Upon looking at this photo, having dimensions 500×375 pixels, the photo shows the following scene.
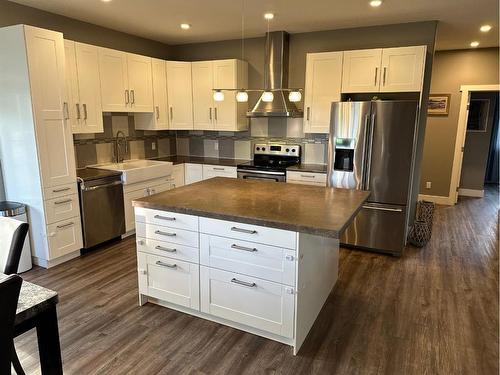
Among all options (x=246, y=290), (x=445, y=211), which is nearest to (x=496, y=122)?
(x=445, y=211)

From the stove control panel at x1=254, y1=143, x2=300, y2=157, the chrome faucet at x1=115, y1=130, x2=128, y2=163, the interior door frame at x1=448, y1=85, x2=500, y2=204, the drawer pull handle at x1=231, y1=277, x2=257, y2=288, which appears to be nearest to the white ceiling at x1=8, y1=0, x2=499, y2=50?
the interior door frame at x1=448, y1=85, x2=500, y2=204

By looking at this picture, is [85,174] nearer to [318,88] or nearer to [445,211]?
[318,88]

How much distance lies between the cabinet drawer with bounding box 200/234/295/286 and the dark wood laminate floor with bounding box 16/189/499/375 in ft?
1.67

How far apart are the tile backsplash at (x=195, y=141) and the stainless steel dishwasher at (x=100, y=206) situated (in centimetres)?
41

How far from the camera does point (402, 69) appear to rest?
3.91 meters

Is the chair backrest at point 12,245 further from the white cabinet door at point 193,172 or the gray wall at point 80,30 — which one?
the white cabinet door at point 193,172

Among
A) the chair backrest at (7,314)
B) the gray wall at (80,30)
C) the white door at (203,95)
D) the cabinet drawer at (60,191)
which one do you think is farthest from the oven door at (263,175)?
the chair backrest at (7,314)

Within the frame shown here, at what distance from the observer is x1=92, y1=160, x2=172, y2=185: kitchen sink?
13.6 ft

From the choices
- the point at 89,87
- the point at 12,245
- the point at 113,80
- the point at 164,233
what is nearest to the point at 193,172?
the point at 113,80

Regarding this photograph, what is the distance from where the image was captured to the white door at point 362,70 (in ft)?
A: 13.1

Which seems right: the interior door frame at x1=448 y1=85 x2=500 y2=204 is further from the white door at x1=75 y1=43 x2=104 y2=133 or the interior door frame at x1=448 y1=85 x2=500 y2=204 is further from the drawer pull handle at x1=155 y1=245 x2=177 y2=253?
the white door at x1=75 y1=43 x2=104 y2=133

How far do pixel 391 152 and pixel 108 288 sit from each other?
10.3ft

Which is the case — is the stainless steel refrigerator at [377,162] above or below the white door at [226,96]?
below

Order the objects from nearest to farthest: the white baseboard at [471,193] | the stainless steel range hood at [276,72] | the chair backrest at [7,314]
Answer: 1. the chair backrest at [7,314]
2. the stainless steel range hood at [276,72]
3. the white baseboard at [471,193]
